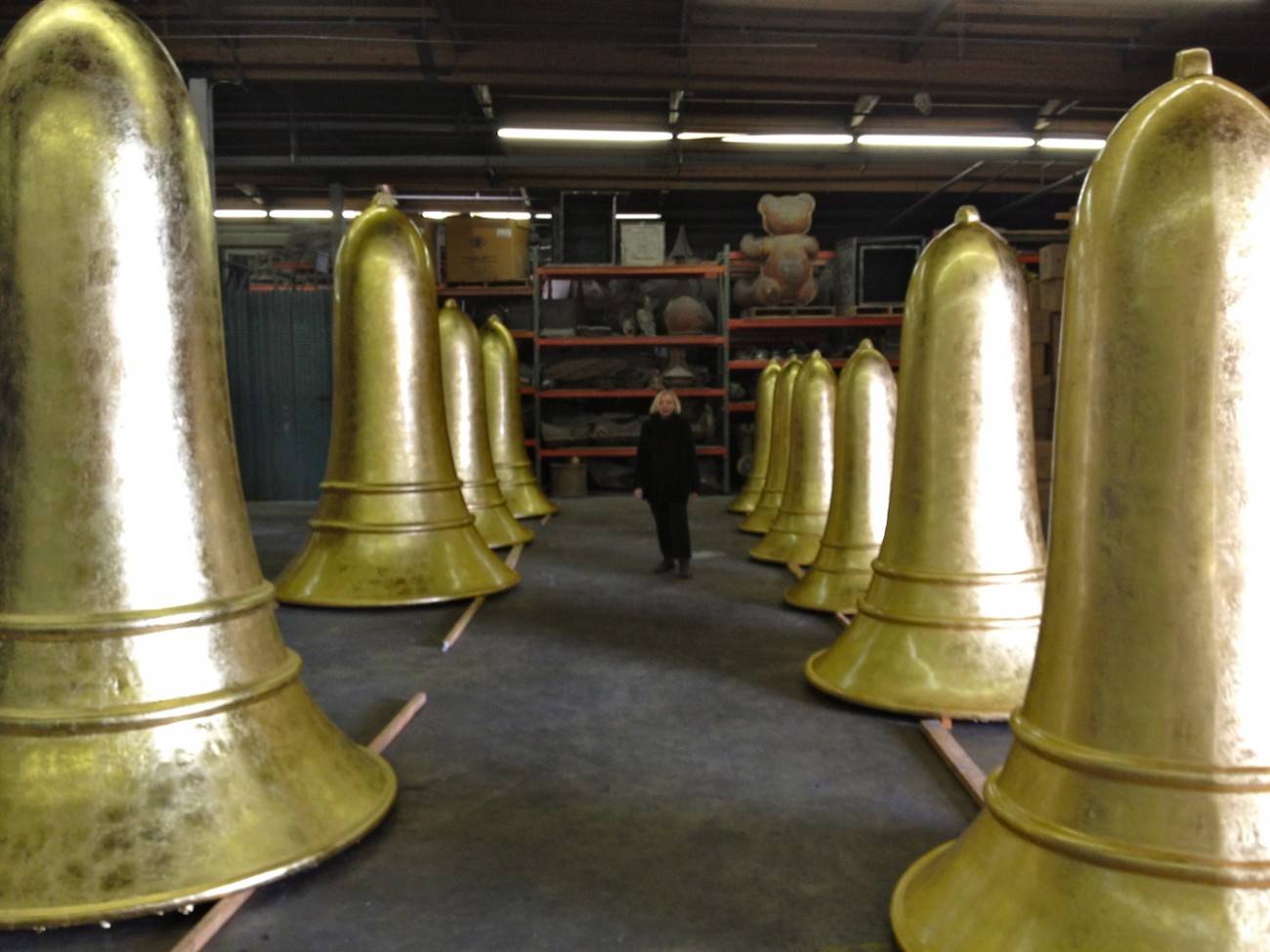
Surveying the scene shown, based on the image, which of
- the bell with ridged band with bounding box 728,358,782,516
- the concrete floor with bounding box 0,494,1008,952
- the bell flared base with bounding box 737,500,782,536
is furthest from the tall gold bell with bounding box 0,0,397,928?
the bell with ridged band with bounding box 728,358,782,516

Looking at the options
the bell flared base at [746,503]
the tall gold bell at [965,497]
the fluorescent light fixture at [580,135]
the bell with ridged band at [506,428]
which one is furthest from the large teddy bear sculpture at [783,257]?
the tall gold bell at [965,497]

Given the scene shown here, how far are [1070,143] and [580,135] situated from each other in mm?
4514

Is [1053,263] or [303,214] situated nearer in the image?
[1053,263]

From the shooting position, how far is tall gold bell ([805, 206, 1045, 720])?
7.36 ft

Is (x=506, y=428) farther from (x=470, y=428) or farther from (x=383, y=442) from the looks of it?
(x=383, y=442)

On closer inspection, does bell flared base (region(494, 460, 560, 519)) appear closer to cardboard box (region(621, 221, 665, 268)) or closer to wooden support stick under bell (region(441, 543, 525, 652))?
wooden support stick under bell (region(441, 543, 525, 652))

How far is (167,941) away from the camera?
1310 mm

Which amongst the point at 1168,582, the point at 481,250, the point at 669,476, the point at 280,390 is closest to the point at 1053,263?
the point at 669,476

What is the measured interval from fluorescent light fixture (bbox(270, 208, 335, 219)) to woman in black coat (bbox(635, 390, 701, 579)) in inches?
369

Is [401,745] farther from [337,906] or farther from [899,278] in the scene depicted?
[899,278]

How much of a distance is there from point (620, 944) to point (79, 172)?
1.26 metres

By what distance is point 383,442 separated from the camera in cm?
339

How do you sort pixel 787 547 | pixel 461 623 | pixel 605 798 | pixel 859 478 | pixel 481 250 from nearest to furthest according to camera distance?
pixel 605 798 < pixel 461 623 < pixel 859 478 < pixel 787 547 < pixel 481 250

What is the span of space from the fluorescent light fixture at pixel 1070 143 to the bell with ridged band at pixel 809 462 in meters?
6.14
